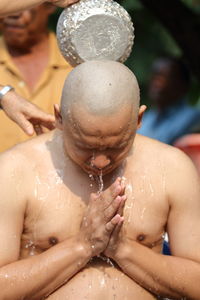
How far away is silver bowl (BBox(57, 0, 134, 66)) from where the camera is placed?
5.40 m

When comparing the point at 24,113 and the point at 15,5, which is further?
the point at 24,113

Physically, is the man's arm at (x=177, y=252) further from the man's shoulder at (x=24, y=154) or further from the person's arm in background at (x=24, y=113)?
the person's arm in background at (x=24, y=113)

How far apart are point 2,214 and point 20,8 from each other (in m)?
1.30

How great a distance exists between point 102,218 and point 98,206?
6 centimetres

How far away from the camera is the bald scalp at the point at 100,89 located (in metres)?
5.10

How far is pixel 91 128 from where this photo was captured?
16.8 feet

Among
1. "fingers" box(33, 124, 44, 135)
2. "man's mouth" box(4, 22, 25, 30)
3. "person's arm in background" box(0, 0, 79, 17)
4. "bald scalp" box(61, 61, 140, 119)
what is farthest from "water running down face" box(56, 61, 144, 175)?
"man's mouth" box(4, 22, 25, 30)

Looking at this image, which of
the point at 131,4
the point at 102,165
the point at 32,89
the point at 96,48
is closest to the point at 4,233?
the point at 102,165

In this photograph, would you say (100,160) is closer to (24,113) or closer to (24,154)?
(24,154)

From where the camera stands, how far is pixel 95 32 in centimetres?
541

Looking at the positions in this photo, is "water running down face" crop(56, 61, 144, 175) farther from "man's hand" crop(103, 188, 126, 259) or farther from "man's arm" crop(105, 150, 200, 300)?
"man's arm" crop(105, 150, 200, 300)

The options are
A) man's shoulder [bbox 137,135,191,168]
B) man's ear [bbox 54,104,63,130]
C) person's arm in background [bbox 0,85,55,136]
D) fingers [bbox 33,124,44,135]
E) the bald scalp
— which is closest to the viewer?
the bald scalp

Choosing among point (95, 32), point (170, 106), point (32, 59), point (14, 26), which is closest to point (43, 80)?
point (32, 59)

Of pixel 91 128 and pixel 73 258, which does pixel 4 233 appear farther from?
pixel 91 128
